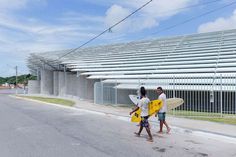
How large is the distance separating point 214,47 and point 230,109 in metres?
8.77

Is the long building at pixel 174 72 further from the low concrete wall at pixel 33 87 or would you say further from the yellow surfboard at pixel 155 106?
the low concrete wall at pixel 33 87

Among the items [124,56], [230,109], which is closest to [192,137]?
[230,109]

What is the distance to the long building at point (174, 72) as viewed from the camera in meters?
19.1

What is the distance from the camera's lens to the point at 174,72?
2306 centimetres

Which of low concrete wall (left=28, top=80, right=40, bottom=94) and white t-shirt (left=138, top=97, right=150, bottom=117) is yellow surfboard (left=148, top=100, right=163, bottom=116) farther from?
low concrete wall (left=28, top=80, right=40, bottom=94)

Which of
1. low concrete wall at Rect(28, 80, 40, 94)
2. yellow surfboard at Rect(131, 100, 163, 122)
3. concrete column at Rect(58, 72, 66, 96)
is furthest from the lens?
low concrete wall at Rect(28, 80, 40, 94)

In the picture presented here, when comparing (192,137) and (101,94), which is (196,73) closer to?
(101,94)

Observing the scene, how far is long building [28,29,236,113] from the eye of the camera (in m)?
19.1

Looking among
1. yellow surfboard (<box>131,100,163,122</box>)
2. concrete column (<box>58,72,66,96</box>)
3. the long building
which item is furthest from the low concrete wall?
yellow surfboard (<box>131,100,163,122</box>)

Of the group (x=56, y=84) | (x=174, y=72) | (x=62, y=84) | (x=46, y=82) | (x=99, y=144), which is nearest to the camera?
(x=99, y=144)

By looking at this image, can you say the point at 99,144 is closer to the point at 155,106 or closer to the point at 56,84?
the point at 155,106

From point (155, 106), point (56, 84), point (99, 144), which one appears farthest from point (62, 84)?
point (99, 144)

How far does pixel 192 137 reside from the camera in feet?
35.6

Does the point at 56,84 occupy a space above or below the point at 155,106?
above
